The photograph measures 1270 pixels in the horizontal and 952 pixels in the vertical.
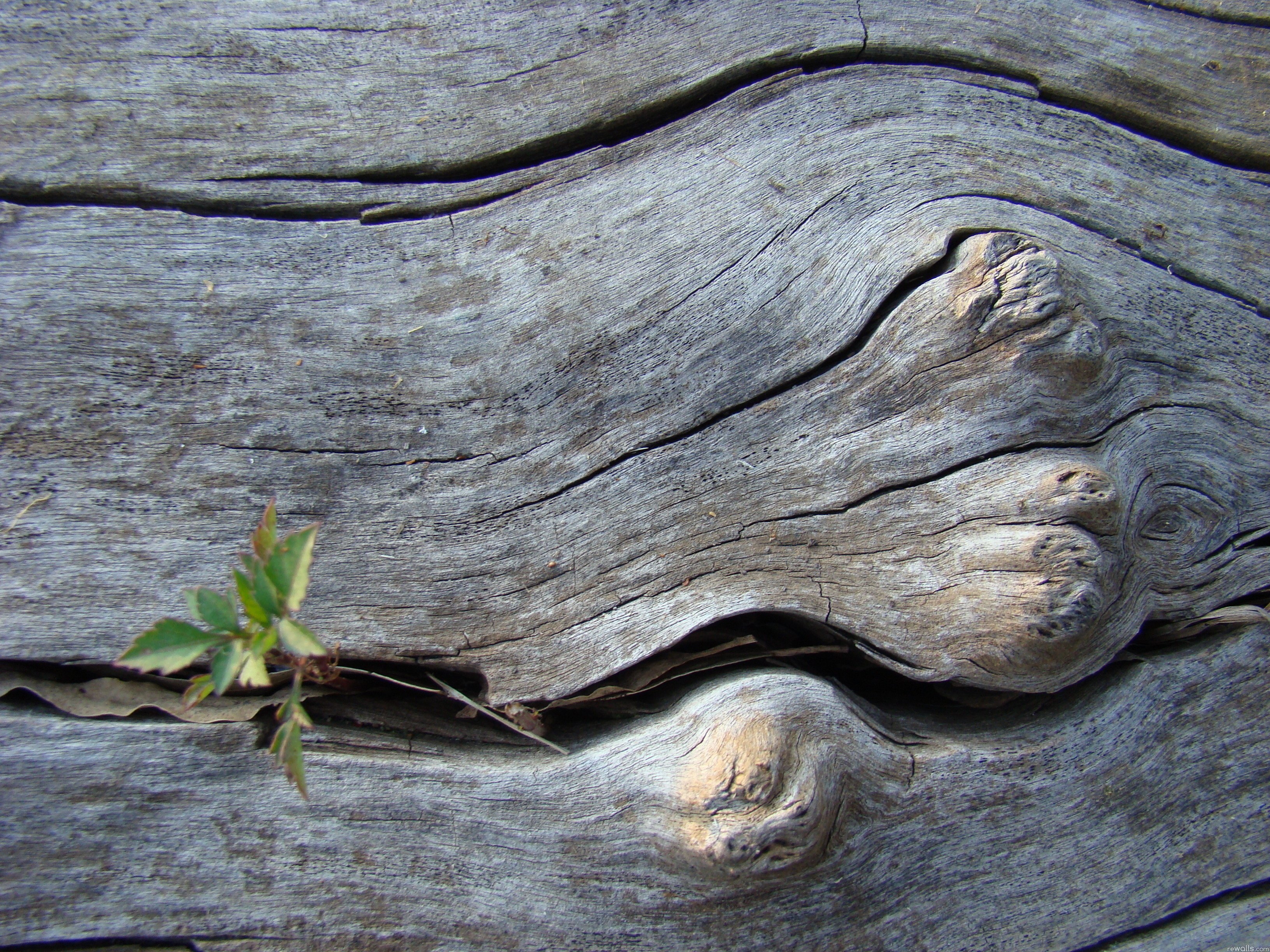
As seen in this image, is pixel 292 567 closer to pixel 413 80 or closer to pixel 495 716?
pixel 495 716

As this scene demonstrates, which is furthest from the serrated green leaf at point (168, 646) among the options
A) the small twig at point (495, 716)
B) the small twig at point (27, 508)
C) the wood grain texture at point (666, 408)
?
the small twig at point (27, 508)

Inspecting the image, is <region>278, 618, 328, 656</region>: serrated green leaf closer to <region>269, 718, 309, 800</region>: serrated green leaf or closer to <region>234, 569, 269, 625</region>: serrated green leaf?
<region>234, 569, 269, 625</region>: serrated green leaf

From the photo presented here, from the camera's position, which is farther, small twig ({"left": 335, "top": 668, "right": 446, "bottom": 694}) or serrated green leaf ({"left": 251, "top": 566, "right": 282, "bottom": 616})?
small twig ({"left": 335, "top": 668, "right": 446, "bottom": 694})

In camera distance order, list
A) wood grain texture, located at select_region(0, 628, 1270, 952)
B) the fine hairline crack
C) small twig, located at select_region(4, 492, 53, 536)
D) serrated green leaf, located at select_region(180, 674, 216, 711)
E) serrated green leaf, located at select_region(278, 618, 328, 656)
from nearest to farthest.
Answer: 1. serrated green leaf, located at select_region(278, 618, 328, 656)
2. serrated green leaf, located at select_region(180, 674, 216, 711)
3. wood grain texture, located at select_region(0, 628, 1270, 952)
4. small twig, located at select_region(4, 492, 53, 536)
5. the fine hairline crack

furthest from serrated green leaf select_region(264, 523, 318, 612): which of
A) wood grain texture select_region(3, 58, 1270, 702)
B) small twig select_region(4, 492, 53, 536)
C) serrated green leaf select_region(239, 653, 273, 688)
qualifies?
small twig select_region(4, 492, 53, 536)

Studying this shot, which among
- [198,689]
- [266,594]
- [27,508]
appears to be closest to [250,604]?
[266,594]

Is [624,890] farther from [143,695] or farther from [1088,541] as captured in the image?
[1088,541]

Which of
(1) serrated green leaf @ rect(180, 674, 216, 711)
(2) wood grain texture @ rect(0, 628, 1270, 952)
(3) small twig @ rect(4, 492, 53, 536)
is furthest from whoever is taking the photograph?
(3) small twig @ rect(4, 492, 53, 536)
